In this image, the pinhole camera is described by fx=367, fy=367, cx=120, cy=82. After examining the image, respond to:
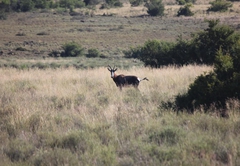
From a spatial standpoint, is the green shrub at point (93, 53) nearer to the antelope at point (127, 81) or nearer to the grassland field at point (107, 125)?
the grassland field at point (107, 125)

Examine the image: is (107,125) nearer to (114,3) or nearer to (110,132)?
(110,132)

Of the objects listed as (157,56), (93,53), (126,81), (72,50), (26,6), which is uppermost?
(126,81)

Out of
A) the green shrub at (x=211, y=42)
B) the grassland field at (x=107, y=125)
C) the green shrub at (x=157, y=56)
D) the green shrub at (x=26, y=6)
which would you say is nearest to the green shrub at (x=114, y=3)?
the green shrub at (x=26, y=6)

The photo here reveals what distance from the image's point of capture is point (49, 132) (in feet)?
21.3

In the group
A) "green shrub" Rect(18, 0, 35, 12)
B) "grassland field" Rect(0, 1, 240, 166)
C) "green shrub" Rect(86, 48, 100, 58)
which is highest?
"grassland field" Rect(0, 1, 240, 166)

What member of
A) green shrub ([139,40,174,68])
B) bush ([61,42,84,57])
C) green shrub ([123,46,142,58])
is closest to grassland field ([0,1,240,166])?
green shrub ([139,40,174,68])

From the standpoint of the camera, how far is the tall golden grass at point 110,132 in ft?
17.4

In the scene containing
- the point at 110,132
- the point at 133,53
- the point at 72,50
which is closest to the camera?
the point at 110,132

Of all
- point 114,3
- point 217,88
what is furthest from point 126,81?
point 114,3

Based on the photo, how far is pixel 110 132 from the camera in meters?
6.34

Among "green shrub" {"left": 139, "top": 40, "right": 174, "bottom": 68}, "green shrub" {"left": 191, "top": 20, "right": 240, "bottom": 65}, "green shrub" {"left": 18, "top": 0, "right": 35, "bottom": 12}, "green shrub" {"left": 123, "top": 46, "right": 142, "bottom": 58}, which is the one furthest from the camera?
"green shrub" {"left": 18, "top": 0, "right": 35, "bottom": 12}

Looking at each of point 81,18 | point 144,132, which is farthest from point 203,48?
point 81,18

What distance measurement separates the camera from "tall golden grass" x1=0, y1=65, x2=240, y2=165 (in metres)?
5.30

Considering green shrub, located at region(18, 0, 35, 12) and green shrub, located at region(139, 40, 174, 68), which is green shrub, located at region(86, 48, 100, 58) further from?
green shrub, located at region(18, 0, 35, 12)
